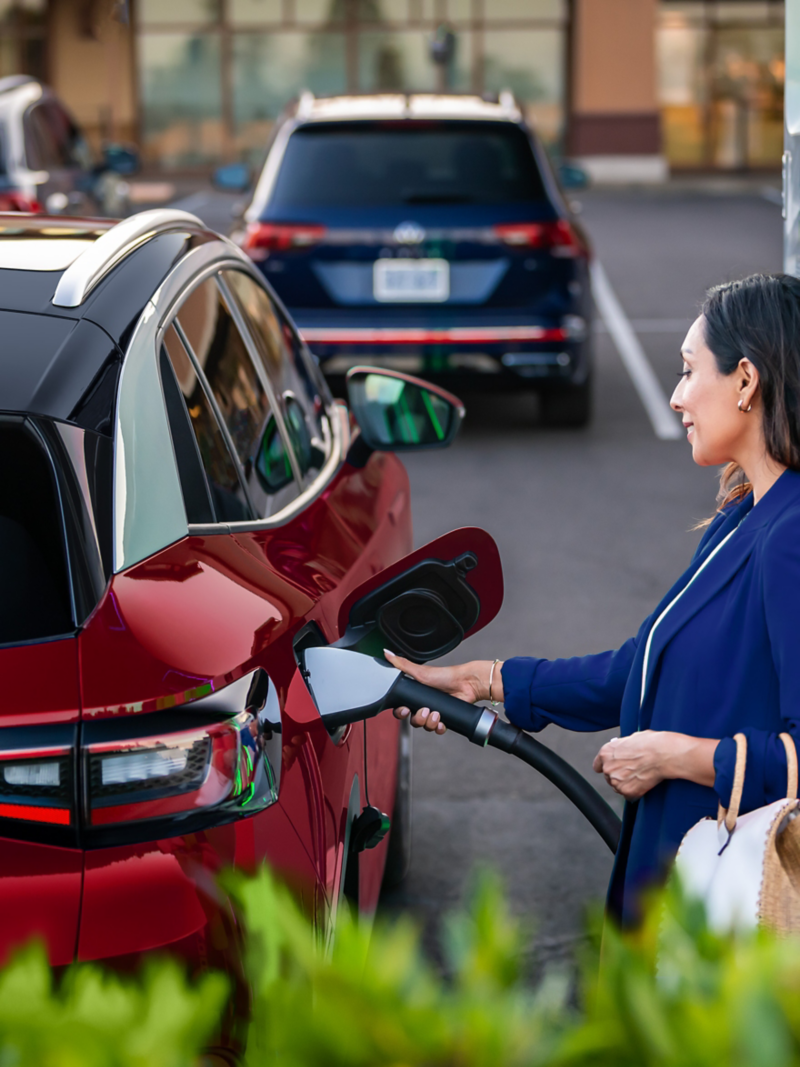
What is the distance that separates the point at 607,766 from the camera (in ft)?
7.20

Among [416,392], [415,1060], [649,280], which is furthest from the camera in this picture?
[649,280]

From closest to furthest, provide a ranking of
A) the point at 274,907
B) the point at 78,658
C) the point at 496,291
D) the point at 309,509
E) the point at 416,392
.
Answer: the point at 274,907
the point at 78,658
the point at 309,509
the point at 416,392
the point at 496,291

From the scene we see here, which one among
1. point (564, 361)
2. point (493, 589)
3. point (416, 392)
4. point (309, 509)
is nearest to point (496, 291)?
point (564, 361)

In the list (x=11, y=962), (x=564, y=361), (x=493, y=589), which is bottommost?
(x=564, y=361)

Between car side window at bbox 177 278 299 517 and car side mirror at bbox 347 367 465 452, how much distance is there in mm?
306

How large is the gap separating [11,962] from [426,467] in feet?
25.2

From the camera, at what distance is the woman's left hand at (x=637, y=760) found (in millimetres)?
2131

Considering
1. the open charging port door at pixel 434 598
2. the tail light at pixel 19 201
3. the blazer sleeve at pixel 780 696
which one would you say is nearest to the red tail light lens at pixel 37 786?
the open charging port door at pixel 434 598

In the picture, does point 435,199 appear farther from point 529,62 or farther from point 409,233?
point 529,62

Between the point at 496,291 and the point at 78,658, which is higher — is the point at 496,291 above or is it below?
below

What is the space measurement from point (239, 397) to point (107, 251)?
569mm

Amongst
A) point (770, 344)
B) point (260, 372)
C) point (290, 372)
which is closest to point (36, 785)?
point (770, 344)

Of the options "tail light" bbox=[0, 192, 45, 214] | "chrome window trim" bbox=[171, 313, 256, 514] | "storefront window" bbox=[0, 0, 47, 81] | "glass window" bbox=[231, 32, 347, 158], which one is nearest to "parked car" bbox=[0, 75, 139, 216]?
"tail light" bbox=[0, 192, 45, 214]

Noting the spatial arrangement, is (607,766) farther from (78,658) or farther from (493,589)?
(78,658)
